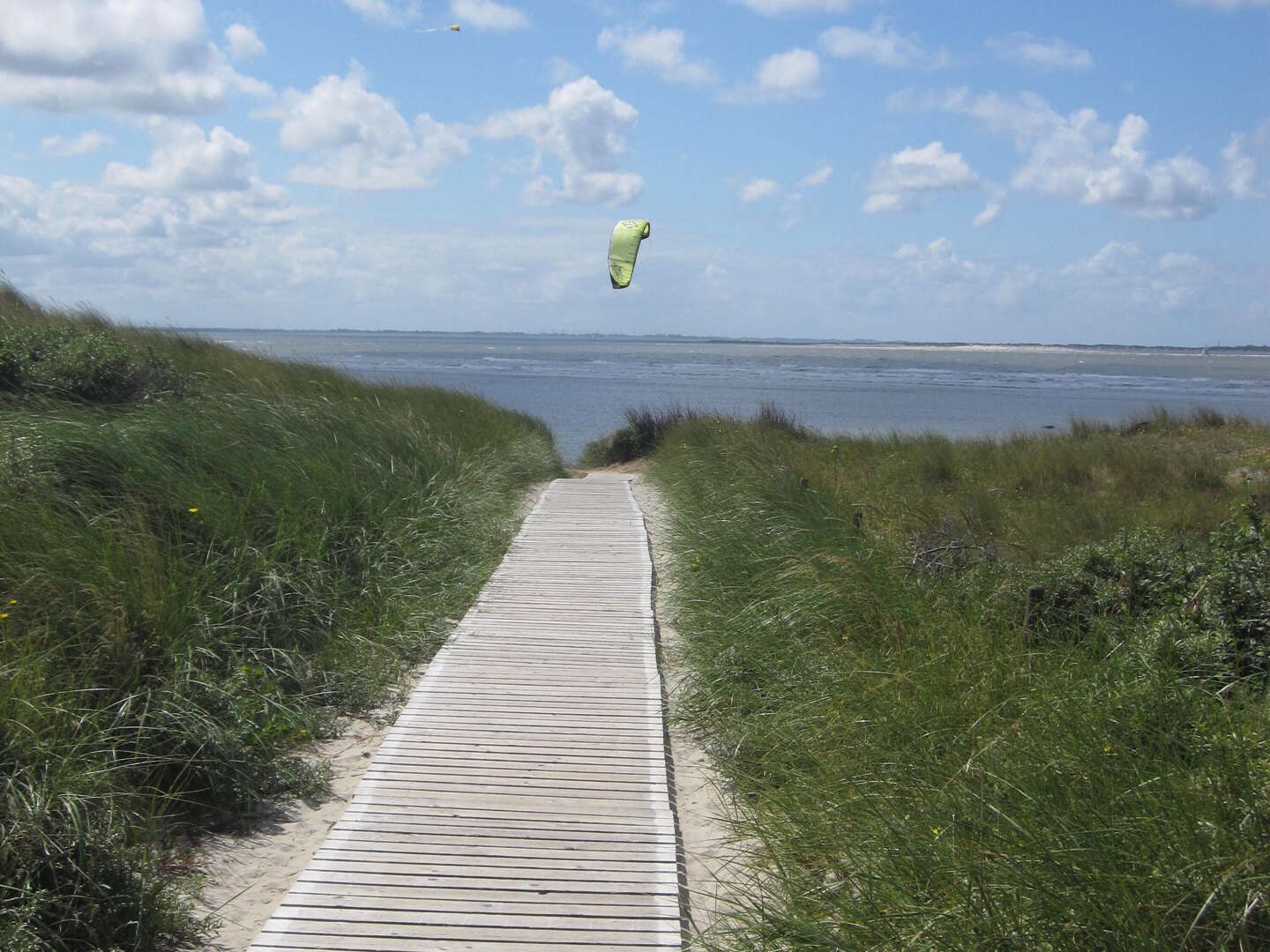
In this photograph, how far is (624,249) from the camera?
957 cm

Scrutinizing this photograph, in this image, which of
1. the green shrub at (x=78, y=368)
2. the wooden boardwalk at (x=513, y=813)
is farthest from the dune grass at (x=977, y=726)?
the green shrub at (x=78, y=368)

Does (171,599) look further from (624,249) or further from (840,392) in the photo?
(840,392)

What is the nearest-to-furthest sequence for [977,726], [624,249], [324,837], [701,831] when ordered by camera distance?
1. [977,726]
2. [324,837]
3. [701,831]
4. [624,249]

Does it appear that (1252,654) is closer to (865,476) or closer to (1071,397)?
(865,476)

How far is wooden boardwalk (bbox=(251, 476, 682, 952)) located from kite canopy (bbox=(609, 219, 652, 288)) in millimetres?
3225

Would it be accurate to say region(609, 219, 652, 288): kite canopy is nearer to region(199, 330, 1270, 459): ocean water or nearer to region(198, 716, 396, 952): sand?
region(198, 716, 396, 952): sand

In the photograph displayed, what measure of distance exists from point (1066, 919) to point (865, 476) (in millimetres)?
11249

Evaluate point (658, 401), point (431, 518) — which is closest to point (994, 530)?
point (431, 518)

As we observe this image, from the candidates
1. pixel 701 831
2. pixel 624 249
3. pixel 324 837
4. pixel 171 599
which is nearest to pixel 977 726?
pixel 701 831

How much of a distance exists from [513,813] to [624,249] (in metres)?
6.07

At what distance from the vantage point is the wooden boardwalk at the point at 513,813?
369 centimetres

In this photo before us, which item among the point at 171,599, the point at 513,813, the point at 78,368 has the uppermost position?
the point at 78,368

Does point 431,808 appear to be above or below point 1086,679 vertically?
below

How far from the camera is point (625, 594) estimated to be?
8148 millimetres
